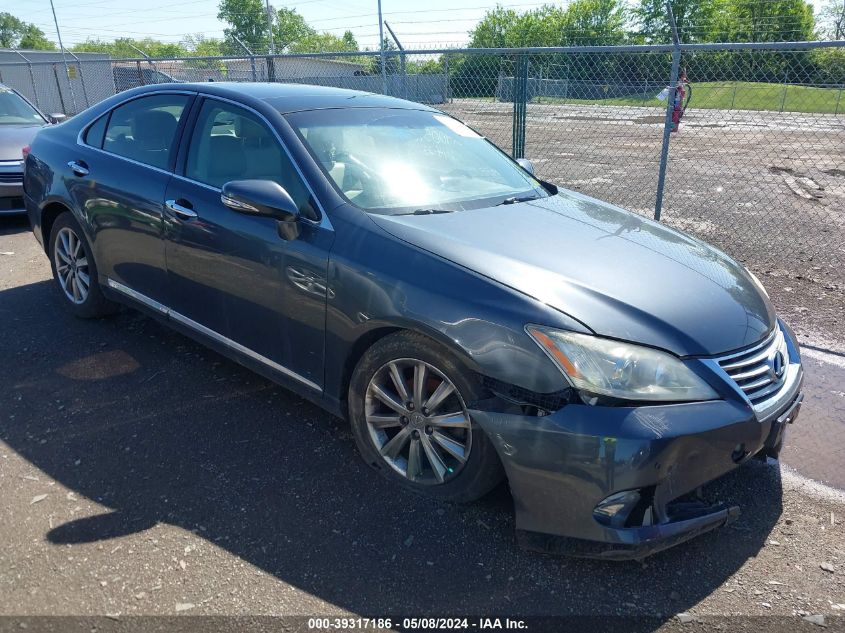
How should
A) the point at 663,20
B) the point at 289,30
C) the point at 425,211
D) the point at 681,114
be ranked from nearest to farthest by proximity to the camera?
1. the point at 425,211
2. the point at 681,114
3. the point at 663,20
4. the point at 289,30

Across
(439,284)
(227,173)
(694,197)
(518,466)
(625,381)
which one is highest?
(227,173)

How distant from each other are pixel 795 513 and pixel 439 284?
187cm

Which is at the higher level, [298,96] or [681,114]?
[298,96]

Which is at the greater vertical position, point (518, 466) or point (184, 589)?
point (518, 466)

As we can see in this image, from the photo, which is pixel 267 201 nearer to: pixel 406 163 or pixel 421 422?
pixel 406 163

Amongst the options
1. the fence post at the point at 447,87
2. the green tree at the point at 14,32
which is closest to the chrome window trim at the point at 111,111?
the fence post at the point at 447,87

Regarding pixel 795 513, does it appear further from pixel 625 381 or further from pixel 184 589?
pixel 184 589

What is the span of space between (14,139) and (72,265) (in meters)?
4.07

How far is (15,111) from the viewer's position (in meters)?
9.07

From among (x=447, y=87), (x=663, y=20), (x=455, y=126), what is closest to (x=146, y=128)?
(x=455, y=126)

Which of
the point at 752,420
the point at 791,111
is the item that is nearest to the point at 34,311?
the point at 752,420

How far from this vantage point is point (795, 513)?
3.00 meters

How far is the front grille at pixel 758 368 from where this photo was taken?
2.61m

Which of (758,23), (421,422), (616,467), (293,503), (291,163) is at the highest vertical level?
(758,23)
